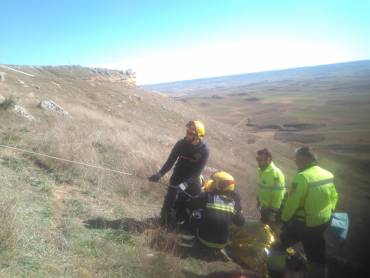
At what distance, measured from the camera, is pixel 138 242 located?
546cm

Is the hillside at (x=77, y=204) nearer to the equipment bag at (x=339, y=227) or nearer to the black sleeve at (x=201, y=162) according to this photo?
the black sleeve at (x=201, y=162)

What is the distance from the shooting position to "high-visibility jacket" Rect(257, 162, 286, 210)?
6.11 meters

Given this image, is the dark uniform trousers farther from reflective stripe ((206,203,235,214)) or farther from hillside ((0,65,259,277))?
hillside ((0,65,259,277))

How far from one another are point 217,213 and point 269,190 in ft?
4.30

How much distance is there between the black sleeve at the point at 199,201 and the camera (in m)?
5.62

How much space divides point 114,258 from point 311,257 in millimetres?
2728

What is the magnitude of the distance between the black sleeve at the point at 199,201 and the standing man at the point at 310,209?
4.31 feet

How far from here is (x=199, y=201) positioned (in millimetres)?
5711

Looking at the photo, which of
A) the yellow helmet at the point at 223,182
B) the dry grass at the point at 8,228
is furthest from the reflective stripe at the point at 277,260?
the dry grass at the point at 8,228

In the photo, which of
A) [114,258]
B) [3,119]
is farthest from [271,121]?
[114,258]

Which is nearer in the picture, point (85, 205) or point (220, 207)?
point (220, 207)

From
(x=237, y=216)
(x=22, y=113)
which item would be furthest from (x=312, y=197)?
(x=22, y=113)

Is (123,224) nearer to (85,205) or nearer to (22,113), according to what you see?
(85,205)

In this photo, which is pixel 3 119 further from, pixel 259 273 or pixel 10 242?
pixel 259 273
